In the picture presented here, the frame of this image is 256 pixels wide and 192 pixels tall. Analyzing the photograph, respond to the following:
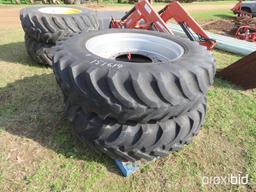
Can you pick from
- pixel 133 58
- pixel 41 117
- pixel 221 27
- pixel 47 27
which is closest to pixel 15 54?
pixel 47 27

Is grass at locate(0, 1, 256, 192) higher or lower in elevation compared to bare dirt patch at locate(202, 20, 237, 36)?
higher

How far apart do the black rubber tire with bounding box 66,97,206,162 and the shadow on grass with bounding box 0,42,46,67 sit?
286cm

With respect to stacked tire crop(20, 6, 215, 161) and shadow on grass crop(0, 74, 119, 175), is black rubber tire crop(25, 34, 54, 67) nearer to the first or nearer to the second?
shadow on grass crop(0, 74, 119, 175)

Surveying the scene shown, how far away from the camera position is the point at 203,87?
2.68m

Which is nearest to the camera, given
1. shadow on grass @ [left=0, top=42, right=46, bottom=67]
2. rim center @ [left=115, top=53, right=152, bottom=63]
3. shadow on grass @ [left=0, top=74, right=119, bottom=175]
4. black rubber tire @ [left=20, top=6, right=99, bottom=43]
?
shadow on grass @ [left=0, top=74, right=119, bottom=175]

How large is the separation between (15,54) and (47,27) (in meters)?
1.37

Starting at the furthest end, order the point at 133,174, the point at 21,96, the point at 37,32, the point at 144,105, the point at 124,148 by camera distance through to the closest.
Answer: the point at 37,32 → the point at 21,96 → the point at 133,174 → the point at 124,148 → the point at 144,105

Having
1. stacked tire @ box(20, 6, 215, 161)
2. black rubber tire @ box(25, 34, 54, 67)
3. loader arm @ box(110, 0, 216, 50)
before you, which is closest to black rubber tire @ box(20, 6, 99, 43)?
black rubber tire @ box(25, 34, 54, 67)

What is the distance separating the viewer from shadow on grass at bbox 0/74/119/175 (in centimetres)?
306

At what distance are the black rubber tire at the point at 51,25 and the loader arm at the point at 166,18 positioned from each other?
141 centimetres

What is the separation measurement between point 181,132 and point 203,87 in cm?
45

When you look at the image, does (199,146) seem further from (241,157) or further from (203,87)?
(203,87)

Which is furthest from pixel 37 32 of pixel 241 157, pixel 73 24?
pixel 241 157

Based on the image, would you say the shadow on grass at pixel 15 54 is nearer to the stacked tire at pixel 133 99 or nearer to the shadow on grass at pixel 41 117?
the shadow on grass at pixel 41 117
